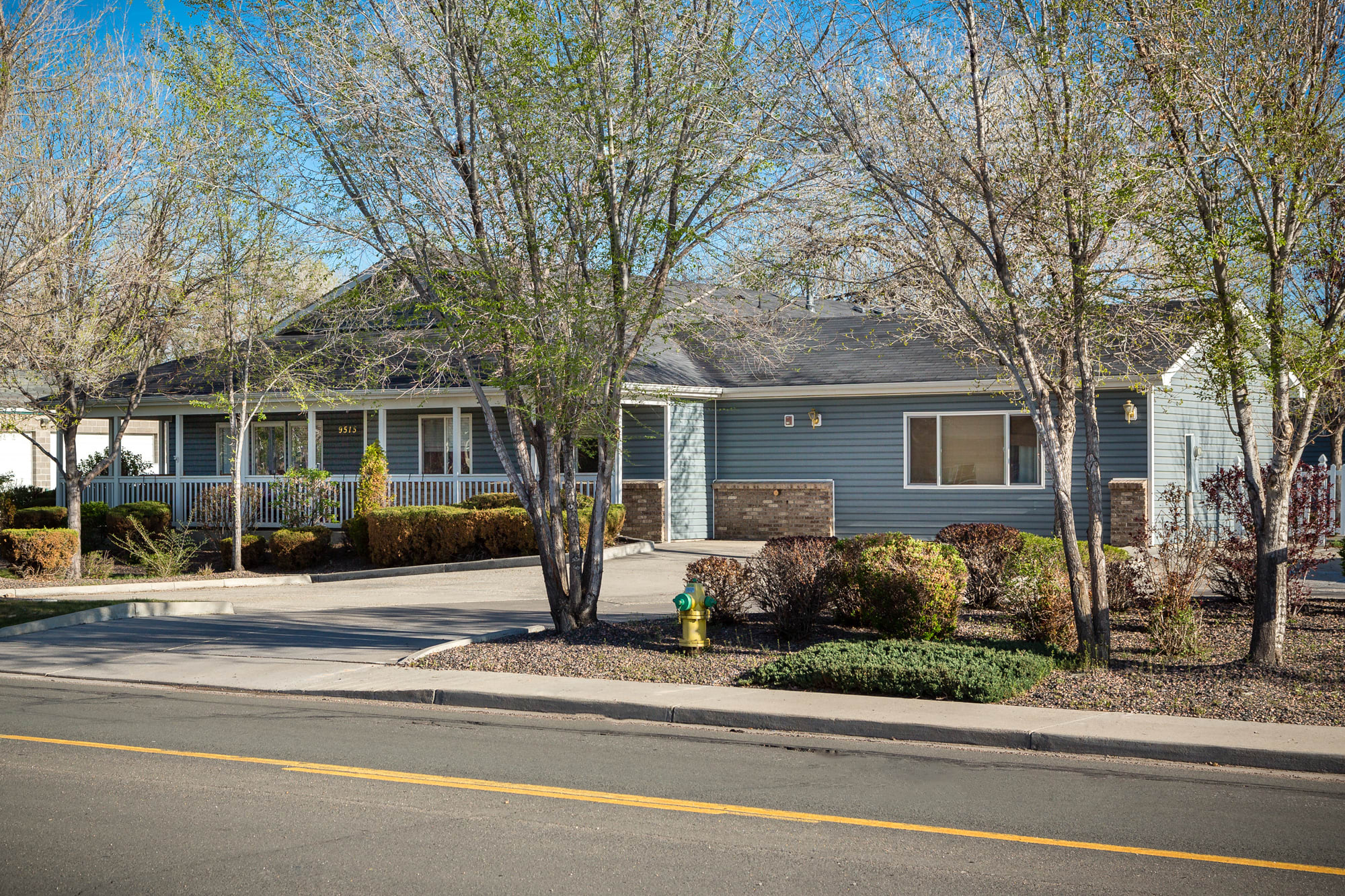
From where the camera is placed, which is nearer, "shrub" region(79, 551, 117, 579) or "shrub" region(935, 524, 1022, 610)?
"shrub" region(935, 524, 1022, 610)

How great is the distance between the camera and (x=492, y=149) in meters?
10.9

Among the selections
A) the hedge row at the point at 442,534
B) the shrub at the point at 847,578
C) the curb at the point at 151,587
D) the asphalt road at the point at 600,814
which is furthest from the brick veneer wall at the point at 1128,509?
the curb at the point at 151,587

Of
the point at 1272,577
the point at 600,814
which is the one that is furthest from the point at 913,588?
the point at 600,814

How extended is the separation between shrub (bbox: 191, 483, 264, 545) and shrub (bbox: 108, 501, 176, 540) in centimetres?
61

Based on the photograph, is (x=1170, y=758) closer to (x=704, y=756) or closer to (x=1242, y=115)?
(x=704, y=756)

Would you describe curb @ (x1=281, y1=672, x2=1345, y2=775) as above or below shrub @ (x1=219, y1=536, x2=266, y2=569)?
below

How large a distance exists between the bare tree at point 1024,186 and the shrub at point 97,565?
14818 millimetres

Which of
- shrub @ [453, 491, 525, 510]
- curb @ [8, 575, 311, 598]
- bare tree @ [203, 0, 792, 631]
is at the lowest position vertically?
curb @ [8, 575, 311, 598]

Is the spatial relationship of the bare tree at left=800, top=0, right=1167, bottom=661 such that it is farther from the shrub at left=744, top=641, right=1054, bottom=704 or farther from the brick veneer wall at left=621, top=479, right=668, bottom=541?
the brick veneer wall at left=621, top=479, right=668, bottom=541

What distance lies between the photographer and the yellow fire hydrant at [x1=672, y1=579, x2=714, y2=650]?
34.8 feet

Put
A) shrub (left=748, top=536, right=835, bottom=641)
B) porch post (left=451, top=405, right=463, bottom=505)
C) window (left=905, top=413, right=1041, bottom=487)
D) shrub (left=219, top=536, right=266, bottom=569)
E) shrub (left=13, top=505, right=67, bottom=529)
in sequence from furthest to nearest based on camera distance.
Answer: shrub (left=13, top=505, right=67, bottom=529), porch post (left=451, top=405, right=463, bottom=505), window (left=905, top=413, right=1041, bottom=487), shrub (left=219, top=536, right=266, bottom=569), shrub (left=748, top=536, right=835, bottom=641)

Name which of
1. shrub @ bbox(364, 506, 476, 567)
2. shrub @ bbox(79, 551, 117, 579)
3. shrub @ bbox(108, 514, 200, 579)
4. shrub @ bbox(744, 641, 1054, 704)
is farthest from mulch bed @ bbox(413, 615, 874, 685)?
shrub @ bbox(79, 551, 117, 579)

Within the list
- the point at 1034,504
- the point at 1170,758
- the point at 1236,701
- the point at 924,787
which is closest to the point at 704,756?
the point at 924,787

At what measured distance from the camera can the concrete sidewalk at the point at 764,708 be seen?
24.1 ft
